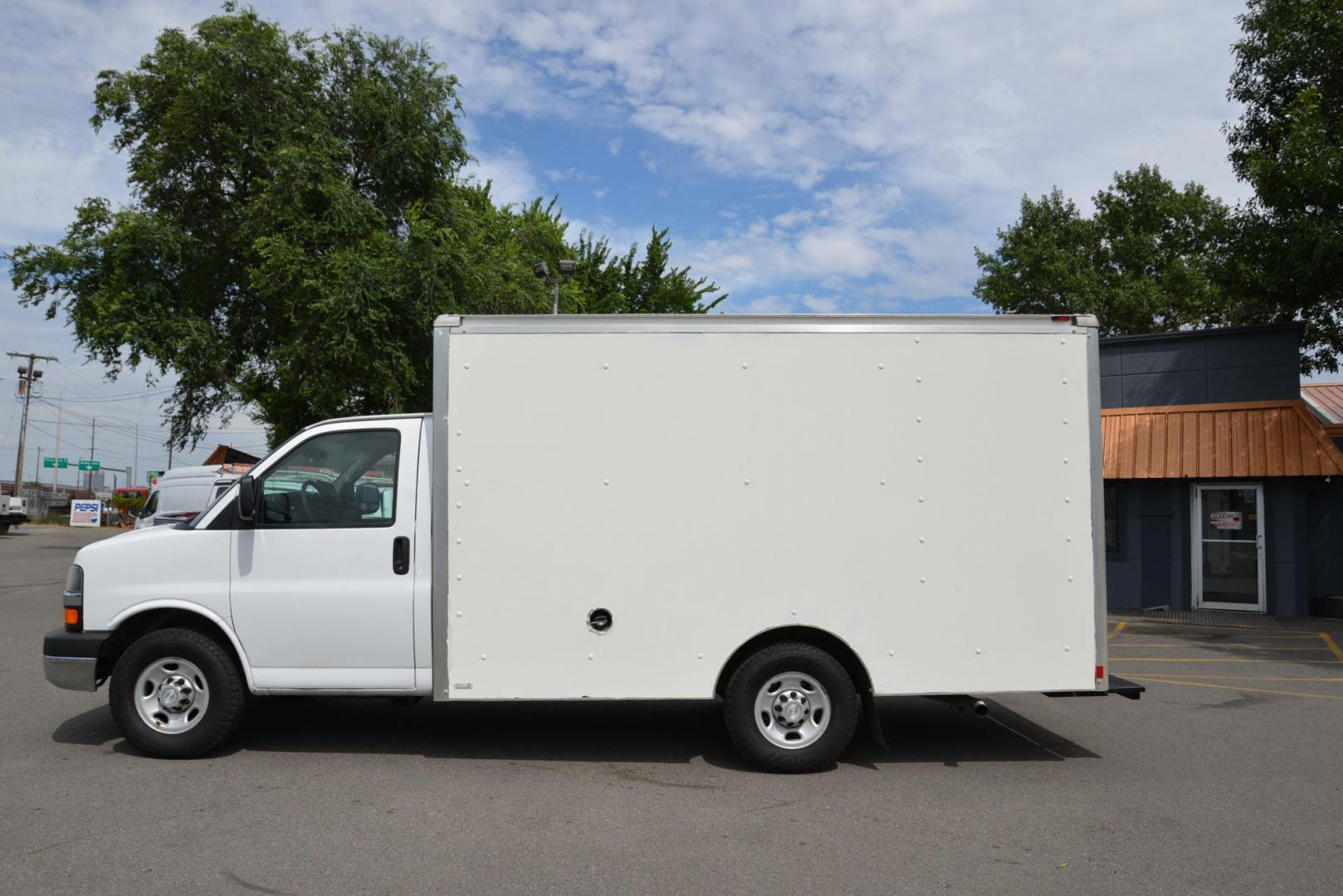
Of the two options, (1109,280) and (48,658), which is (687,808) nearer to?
(48,658)

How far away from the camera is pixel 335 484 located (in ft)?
19.6

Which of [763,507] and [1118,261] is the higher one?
[1118,261]

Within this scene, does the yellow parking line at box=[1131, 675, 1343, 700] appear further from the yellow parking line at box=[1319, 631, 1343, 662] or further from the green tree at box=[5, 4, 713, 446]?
the green tree at box=[5, 4, 713, 446]

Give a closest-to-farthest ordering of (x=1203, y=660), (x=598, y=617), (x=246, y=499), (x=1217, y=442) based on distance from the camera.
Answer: (x=598, y=617), (x=246, y=499), (x=1203, y=660), (x=1217, y=442)

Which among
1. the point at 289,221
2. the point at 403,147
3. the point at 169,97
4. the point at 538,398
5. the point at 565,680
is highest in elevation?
the point at 169,97

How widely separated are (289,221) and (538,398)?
15.3 m

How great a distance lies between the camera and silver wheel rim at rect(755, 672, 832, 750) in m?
5.65

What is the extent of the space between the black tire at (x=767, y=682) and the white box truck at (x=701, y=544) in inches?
0.6

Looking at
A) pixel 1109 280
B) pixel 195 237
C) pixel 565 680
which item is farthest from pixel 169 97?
pixel 1109 280

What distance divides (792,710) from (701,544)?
1167 millimetres

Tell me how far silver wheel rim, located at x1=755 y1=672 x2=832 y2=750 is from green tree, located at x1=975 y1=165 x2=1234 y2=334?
97.0 ft

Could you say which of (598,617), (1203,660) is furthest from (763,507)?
(1203,660)

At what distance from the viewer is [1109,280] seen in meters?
34.4

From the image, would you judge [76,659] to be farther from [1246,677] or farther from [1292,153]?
[1292,153]
